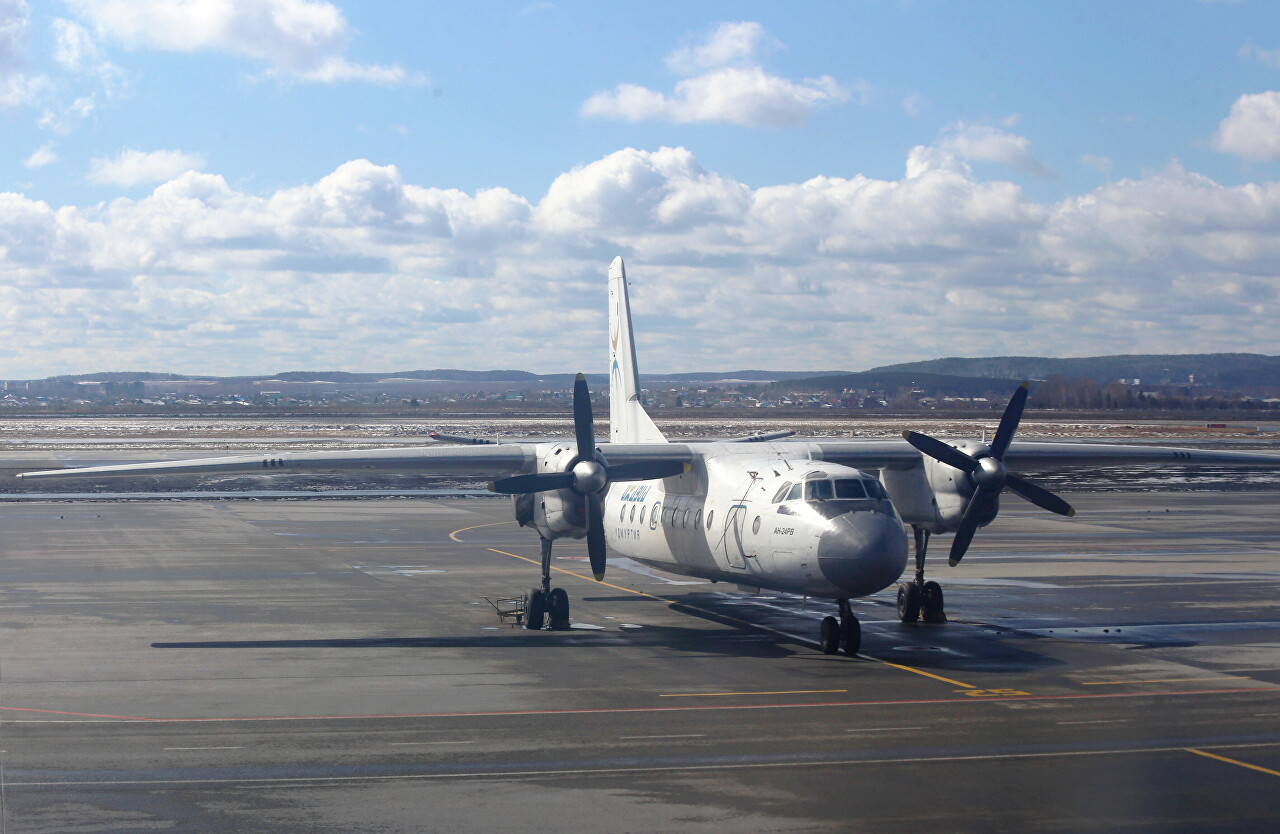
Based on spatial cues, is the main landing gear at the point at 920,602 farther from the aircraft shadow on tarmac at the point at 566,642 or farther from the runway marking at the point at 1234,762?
the runway marking at the point at 1234,762

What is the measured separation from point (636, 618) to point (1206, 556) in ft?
63.9

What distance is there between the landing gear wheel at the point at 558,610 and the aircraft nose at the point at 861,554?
629cm

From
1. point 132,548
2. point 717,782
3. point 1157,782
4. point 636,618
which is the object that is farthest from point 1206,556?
point 132,548

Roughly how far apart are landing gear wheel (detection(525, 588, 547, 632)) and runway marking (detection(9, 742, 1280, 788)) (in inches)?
405

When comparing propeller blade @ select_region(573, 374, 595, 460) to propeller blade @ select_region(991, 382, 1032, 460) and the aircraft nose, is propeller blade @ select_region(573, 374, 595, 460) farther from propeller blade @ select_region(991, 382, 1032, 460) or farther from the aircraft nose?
propeller blade @ select_region(991, 382, 1032, 460)

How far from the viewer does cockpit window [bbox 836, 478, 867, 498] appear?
1980cm

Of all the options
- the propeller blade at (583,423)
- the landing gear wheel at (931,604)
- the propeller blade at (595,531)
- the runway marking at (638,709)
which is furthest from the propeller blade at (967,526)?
the propeller blade at (583,423)

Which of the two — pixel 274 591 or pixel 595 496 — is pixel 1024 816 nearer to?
pixel 595 496

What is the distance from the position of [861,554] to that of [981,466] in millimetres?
5454

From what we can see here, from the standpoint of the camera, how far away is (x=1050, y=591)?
93.6ft

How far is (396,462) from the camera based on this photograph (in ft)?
75.3

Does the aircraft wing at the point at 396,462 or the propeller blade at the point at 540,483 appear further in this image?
the propeller blade at the point at 540,483

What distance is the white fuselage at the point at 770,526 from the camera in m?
18.9

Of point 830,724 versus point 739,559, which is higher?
point 739,559
